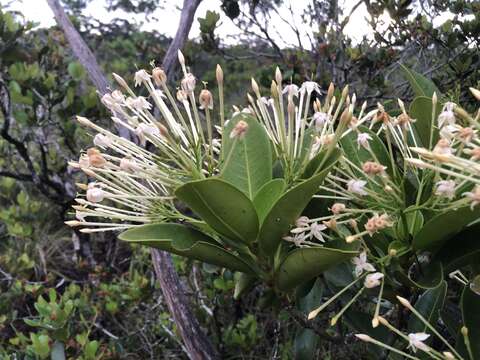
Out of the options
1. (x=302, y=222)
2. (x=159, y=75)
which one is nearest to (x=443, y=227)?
(x=302, y=222)

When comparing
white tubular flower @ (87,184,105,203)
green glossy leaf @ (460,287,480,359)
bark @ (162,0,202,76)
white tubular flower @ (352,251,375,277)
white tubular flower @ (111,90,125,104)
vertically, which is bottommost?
green glossy leaf @ (460,287,480,359)

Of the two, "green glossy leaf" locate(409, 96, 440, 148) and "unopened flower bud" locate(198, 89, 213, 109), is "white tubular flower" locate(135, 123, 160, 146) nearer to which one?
"unopened flower bud" locate(198, 89, 213, 109)

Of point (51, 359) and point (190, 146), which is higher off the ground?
point (190, 146)

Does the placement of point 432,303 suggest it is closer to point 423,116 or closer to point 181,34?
point 423,116

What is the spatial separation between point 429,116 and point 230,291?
4.53 feet

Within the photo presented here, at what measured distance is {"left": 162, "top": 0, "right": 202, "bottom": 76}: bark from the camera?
2164 mm

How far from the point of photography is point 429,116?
105cm

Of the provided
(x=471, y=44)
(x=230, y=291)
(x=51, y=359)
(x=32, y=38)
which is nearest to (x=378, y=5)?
(x=471, y=44)

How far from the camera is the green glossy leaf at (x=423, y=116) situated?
1.05 m

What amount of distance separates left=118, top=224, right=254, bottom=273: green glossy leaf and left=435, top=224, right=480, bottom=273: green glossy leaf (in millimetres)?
345

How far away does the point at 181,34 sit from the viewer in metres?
2.17

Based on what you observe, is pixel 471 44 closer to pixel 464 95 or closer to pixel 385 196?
pixel 464 95

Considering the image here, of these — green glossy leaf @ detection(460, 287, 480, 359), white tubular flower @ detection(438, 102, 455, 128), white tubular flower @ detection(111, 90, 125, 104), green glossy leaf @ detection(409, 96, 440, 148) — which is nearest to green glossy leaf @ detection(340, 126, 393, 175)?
green glossy leaf @ detection(409, 96, 440, 148)

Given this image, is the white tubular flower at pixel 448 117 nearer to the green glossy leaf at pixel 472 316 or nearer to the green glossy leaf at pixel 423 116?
the green glossy leaf at pixel 423 116
